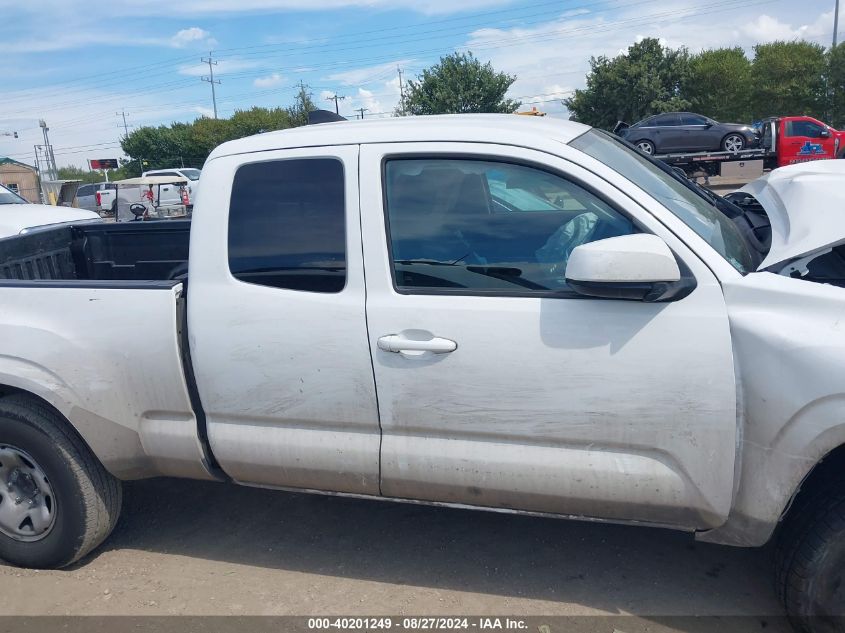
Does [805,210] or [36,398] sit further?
[36,398]

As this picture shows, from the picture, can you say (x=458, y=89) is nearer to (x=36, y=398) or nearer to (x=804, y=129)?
(x=804, y=129)

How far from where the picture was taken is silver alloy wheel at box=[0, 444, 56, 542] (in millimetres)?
3287

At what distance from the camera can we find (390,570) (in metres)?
3.28

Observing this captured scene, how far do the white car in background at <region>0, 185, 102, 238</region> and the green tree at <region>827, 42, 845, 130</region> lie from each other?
1666 inches

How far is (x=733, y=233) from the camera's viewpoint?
2.98m

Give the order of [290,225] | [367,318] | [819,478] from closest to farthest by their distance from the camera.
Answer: [819,478]
[367,318]
[290,225]

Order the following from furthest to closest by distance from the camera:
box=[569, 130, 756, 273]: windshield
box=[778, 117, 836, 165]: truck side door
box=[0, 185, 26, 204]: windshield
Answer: box=[778, 117, 836, 165]: truck side door, box=[0, 185, 26, 204]: windshield, box=[569, 130, 756, 273]: windshield

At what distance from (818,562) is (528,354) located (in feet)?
3.94

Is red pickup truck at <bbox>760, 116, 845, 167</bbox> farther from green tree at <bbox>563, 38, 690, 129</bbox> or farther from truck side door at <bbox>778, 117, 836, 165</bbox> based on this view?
green tree at <bbox>563, 38, 690, 129</bbox>

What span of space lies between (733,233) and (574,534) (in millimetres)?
1574

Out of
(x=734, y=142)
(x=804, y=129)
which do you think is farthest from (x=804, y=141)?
(x=734, y=142)

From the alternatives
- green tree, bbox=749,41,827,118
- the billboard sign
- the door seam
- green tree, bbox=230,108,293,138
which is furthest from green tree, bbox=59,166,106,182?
the door seam

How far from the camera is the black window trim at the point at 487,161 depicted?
2.56 metres

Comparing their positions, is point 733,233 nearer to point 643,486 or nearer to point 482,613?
point 643,486
